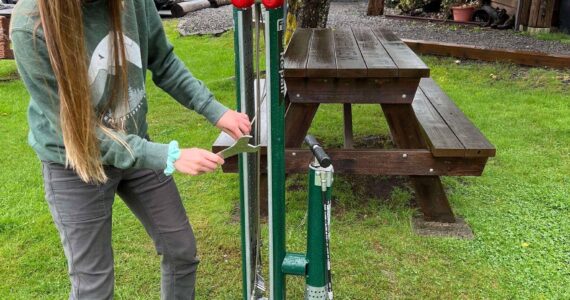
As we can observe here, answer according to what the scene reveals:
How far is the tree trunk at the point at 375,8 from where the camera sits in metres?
12.0

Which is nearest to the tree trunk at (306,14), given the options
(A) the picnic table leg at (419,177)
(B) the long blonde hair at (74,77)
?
(A) the picnic table leg at (419,177)

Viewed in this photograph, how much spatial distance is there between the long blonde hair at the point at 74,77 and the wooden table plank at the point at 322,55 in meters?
1.41

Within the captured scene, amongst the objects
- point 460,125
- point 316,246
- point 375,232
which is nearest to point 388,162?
point 375,232

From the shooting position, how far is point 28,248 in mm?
2980

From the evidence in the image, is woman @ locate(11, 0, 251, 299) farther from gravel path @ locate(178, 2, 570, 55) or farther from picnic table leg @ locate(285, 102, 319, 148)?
gravel path @ locate(178, 2, 570, 55)

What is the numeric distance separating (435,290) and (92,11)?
1962 mm

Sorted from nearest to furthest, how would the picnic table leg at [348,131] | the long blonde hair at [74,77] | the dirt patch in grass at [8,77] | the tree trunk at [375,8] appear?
the long blonde hair at [74,77] → the picnic table leg at [348,131] → the dirt patch in grass at [8,77] → the tree trunk at [375,8]

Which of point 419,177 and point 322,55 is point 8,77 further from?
point 419,177

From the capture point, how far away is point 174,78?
1.90 metres

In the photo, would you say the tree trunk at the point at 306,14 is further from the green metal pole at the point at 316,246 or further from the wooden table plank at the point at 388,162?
the green metal pole at the point at 316,246

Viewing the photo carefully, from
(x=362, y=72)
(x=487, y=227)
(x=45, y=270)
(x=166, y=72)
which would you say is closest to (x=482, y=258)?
(x=487, y=227)

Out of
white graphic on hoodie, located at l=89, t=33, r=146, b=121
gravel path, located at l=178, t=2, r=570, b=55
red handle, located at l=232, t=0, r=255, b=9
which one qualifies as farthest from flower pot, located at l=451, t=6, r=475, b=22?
white graphic on hoodie, located at l=89, t=33, r=146, b=121

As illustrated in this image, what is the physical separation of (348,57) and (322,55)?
0.17 metres

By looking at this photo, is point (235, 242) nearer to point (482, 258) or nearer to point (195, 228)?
point (195, 228)
